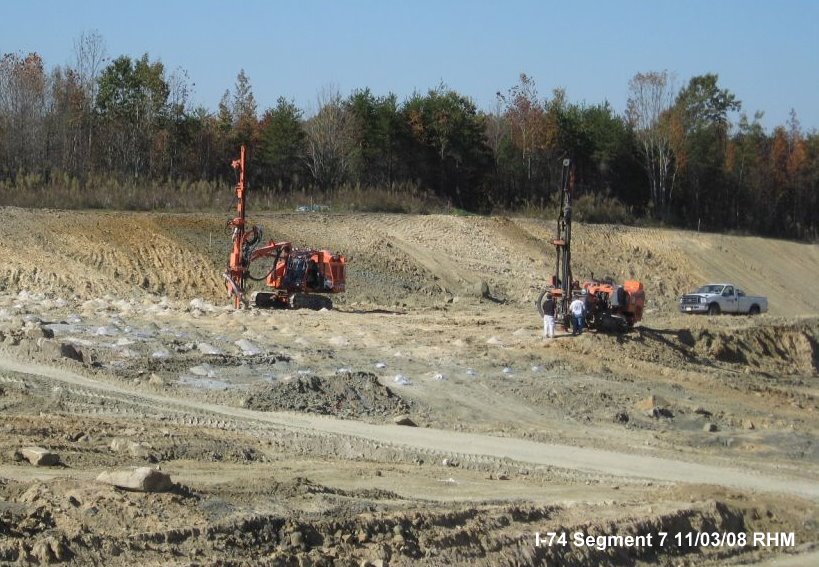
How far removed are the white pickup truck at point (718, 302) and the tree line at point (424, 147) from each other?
20.5m

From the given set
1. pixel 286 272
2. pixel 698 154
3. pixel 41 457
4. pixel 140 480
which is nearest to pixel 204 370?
pixel 41 457

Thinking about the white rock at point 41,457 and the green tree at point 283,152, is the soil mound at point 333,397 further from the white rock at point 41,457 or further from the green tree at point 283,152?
the green tree at point 283,152

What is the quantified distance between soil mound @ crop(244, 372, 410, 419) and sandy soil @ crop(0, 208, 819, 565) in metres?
0.04

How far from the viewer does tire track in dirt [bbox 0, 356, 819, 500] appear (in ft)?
53.1

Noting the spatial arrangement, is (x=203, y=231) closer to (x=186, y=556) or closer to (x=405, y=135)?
(x=405, y=135)

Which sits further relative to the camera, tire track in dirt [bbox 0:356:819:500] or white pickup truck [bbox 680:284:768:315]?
white pickup truck [bbox 680:284:768:315]

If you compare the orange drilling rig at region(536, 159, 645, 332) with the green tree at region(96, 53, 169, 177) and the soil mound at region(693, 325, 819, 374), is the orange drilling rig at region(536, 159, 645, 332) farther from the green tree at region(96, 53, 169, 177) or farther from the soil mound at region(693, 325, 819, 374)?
the green tree at region(96, 53, 169, 177)

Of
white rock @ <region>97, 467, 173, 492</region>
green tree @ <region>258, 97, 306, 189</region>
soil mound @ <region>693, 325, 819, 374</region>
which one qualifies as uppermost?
green tree @ <region>258, 97, 306, 189</region>

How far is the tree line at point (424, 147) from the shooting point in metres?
58.4

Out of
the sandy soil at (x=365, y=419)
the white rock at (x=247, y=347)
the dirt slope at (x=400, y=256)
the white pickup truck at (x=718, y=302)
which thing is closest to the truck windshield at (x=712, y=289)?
the white pickup truck at (x=718, y=302)

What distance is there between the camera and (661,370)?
26.3 metres

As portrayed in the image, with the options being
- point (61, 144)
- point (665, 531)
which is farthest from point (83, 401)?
point (61, 144)

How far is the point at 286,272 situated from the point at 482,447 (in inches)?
Answer: 682

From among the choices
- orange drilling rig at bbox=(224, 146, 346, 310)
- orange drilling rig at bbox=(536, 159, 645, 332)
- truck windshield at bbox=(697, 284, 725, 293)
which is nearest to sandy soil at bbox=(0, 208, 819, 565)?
orange drilling rig at bbox=(536, 159, 645, 332)
